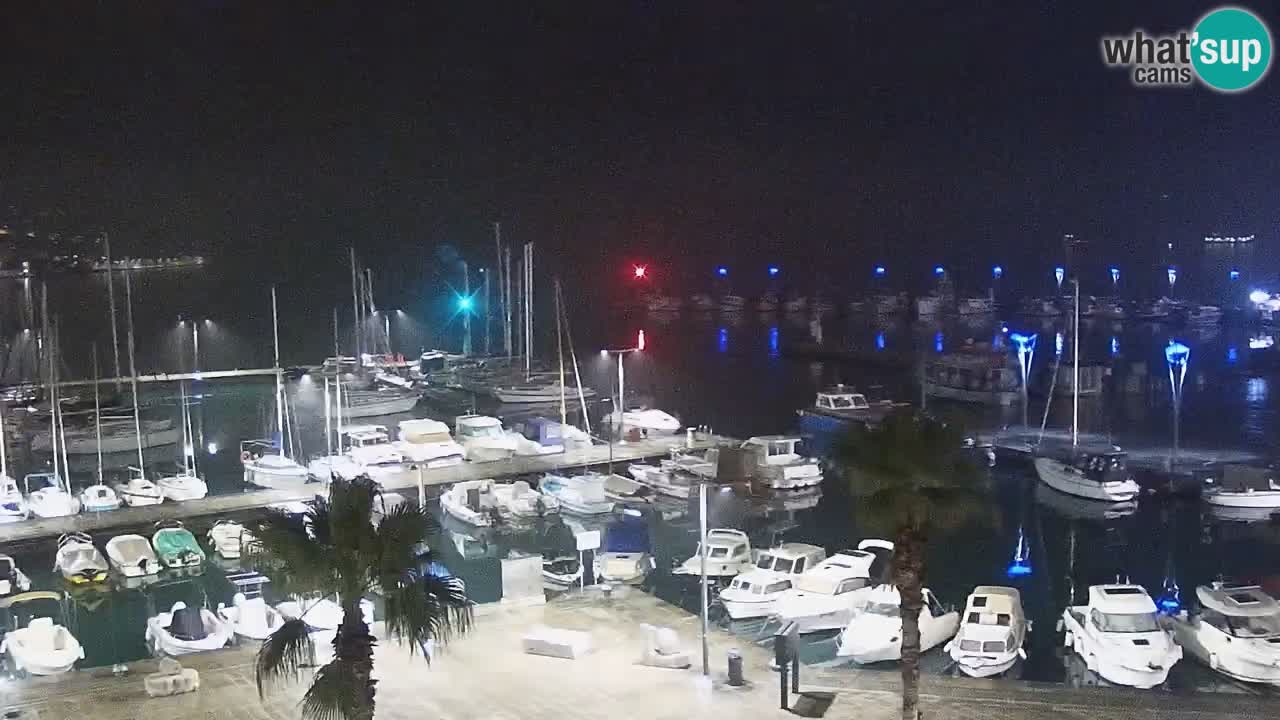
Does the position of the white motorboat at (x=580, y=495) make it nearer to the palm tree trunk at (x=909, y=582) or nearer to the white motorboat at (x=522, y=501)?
the white motorboat at (x=522, y=501)

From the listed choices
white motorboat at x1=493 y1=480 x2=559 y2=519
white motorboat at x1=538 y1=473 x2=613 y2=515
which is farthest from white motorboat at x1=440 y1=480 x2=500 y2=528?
white motorboat at x1=538 y1=473 x2=613 y2=515

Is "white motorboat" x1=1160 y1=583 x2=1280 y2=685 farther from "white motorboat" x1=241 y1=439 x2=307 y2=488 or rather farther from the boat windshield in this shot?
"white motorboat" x1=241 y1=439 x2=307 y2=488

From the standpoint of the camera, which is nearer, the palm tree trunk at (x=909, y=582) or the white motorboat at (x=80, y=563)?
the palm tree trunk at (x=909, y=582)

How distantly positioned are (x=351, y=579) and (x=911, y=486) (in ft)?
19.5

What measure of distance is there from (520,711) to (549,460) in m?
27.1

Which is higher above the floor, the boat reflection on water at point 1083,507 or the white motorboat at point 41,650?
the white motorboat at point 41,650

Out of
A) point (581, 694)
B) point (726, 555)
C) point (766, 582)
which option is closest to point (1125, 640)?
point (766, 582)

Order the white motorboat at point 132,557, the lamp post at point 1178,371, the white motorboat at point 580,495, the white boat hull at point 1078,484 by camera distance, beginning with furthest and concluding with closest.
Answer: the lamp post at point 1178,371
the white boat hull at point 1078,484
the white motorboat at point 580,495
the white motorboat at point 132,557

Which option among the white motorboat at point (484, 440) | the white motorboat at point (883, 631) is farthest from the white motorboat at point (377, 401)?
the white motorboat at point (883, 631)

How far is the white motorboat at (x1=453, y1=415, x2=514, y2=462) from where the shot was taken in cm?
4378

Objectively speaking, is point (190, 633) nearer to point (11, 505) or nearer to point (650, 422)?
point (11, 505)

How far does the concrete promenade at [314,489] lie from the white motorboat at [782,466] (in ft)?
11.0

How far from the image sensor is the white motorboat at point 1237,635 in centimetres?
2045

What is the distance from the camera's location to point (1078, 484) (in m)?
39.2
